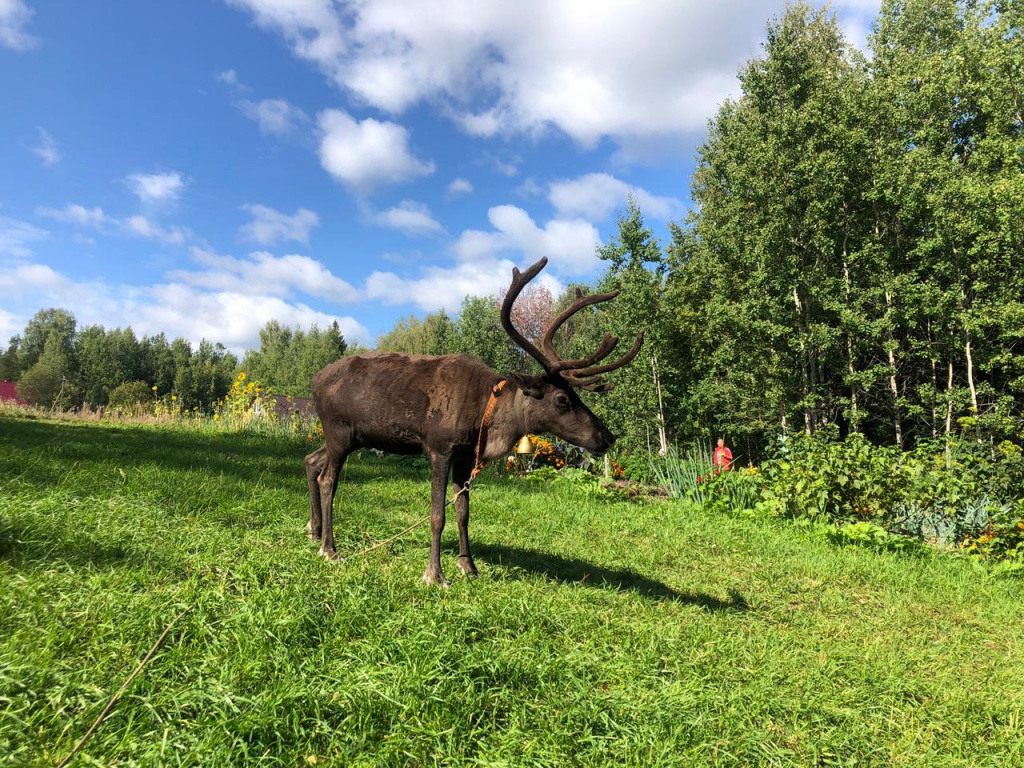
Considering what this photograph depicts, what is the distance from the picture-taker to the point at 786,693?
10.9ft

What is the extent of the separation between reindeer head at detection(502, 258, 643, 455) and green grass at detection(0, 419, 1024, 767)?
1425 millimetres

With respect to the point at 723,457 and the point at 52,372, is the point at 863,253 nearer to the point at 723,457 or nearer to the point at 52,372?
the point at 723,457

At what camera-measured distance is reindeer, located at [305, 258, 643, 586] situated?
4.72 meters

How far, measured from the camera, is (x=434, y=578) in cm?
426

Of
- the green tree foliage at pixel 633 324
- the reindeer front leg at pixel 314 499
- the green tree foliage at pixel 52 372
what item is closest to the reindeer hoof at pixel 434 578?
the reindeer front leg at pixel 314 499

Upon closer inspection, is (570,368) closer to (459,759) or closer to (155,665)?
(459,759)

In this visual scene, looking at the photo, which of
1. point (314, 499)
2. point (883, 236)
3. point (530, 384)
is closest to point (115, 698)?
point (314, 499)

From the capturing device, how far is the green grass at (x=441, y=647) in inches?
87.4

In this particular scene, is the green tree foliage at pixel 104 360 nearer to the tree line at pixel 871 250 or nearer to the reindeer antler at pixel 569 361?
the tree line at pixel 871 250

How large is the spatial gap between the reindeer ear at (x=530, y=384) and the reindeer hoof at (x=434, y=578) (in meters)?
1.76

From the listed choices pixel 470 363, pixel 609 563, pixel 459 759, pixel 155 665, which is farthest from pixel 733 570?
pixel 155 665

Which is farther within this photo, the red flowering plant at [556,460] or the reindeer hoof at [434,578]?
the red flowering plant at [556,460]

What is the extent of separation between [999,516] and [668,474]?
5122 mm

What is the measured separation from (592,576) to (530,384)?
2.25m
